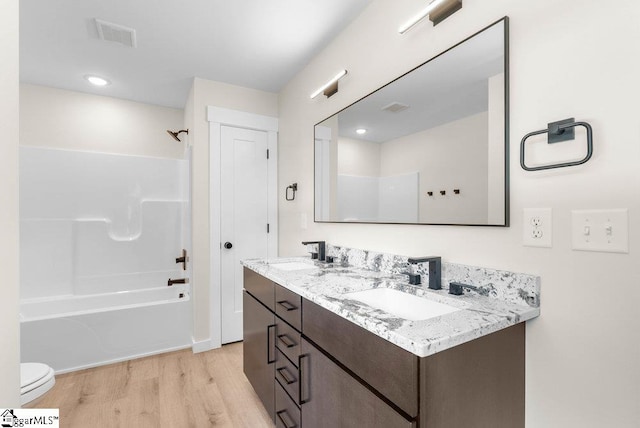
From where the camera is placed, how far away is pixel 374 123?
175cm

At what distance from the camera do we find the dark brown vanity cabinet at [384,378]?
0.78 meters

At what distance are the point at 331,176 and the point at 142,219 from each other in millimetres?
2308

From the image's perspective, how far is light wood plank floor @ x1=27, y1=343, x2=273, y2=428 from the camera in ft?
5.65

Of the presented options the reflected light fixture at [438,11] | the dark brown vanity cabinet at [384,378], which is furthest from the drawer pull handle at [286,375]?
the reflected light fixture at [438,11]

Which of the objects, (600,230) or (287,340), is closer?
(600,230)

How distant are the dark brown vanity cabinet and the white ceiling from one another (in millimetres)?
1704

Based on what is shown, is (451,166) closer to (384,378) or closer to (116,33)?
(384,378)

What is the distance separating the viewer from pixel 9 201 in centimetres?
70

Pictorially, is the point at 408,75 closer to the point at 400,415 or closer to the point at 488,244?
the point at 488,244

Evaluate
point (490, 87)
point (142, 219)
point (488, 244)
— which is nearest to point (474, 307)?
point (488, 244)

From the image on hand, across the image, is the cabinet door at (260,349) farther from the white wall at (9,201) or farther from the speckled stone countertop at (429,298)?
the white wall at (9,201)

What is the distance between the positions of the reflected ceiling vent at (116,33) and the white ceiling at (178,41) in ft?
0.12

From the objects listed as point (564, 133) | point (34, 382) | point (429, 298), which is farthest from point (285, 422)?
point (564, 133)

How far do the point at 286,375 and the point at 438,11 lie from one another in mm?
1817
